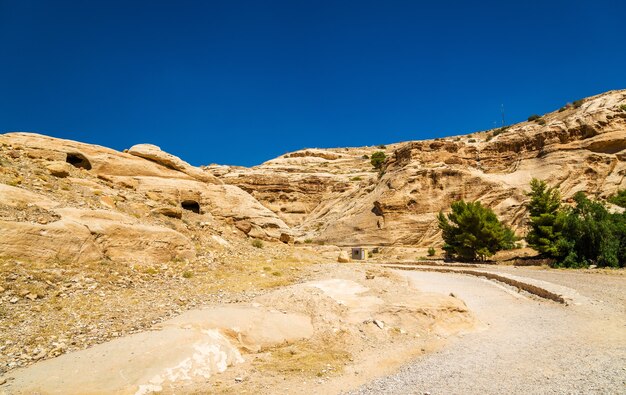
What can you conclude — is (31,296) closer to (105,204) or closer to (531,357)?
(105,204)

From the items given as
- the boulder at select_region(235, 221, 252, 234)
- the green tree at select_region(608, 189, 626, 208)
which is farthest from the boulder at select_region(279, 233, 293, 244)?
the green tree at select_region(608, 189, 626, 208)

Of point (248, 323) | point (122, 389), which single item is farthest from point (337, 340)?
point (122, 389)

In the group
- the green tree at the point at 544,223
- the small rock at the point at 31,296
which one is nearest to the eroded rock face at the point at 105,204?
the small rock at the point at 31,296

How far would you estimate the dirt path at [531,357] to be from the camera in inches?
240

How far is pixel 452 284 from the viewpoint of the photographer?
60.0 feet

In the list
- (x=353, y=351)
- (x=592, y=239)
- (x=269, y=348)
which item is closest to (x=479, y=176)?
(x=592, y=239)

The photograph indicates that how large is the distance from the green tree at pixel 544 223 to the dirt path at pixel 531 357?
44.7 feet

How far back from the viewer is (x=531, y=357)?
7449 mm

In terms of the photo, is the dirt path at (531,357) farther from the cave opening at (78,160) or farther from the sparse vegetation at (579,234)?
the cave opening at (78,160)

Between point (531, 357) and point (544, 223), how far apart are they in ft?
72.7

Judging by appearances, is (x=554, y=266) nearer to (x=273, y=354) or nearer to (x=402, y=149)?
(x=273, y=354)

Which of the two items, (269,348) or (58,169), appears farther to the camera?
(58,169)

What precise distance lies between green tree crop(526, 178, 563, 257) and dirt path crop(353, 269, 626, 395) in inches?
537

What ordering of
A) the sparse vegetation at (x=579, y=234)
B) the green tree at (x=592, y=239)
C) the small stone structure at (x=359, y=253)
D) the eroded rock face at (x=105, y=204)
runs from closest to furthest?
the eroded rock face at (x=105, y=204), the green tree at (x=592, y=239), the sparse vegetation at (x=579, y=234), the small stone structure at (x=359, y=253)
